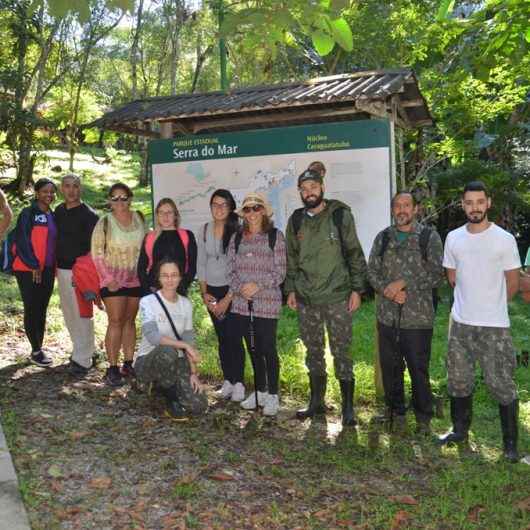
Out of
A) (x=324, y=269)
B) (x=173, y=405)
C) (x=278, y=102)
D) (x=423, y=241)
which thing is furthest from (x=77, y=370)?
(x=423, y=241)

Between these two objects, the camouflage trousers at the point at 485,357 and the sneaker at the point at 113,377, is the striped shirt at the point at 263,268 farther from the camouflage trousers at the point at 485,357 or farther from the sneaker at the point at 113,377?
the sneaker at the point at 113,377

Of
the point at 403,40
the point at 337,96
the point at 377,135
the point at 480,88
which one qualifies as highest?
the point at 403,40

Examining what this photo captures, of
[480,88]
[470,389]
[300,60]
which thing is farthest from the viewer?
[300,60]

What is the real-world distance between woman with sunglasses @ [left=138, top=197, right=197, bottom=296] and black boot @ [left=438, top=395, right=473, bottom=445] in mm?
2372

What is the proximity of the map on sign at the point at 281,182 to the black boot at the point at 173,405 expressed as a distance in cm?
141

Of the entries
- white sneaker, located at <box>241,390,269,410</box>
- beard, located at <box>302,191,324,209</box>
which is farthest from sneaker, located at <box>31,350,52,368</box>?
beard, located at <box>302,191,324,209</box>

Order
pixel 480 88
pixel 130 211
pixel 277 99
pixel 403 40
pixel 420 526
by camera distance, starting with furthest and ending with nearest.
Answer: pixel 403 40
pixel 480 88
pixel 277 99
pixel 130 211
pixel 420 526

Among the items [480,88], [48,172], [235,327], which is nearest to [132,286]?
[235,327]

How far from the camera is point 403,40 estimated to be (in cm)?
1316

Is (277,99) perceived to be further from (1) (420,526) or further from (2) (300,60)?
(2) (300,60)

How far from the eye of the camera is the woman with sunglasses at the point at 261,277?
195 inches

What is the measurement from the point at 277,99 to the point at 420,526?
418 cm

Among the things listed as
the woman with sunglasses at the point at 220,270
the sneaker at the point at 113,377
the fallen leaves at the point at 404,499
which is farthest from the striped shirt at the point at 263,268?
the fallen leaves at the point at 404,499

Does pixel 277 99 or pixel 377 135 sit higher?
pixel 277 99
